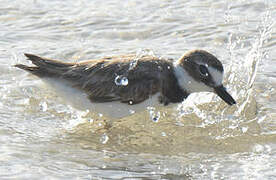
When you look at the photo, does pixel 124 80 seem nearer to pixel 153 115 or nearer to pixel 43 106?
pixel 153 115

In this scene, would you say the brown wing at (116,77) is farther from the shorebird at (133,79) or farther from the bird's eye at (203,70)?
the bird's eye at (203,70)

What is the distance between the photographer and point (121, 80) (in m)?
6.47

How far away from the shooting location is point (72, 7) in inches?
415

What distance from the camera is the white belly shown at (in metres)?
6.48

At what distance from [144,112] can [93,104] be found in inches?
37.1

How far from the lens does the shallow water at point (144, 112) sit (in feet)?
18.7

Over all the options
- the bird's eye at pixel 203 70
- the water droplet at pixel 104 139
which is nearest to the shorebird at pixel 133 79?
the bird's eye at pixel 203 70

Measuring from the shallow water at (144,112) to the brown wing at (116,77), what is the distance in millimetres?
274

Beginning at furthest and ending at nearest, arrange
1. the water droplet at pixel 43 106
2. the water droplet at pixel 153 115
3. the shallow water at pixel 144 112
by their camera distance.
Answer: the water droplet at pixel 43 106 < the water droplet at pixel 153 115 < the shallow water at pixel 144 112

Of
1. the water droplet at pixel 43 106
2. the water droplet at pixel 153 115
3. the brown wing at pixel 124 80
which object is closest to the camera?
the brown wing at pixel 124 80

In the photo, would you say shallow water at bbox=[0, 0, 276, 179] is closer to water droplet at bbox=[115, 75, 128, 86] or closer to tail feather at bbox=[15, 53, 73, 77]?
tail feather at bbox=[15, 53, 73, 77]

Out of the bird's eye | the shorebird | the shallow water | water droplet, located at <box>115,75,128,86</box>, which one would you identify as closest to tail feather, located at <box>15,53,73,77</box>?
the shorebird

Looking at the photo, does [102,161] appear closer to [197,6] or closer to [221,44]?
[221,44]

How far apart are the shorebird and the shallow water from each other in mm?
306
